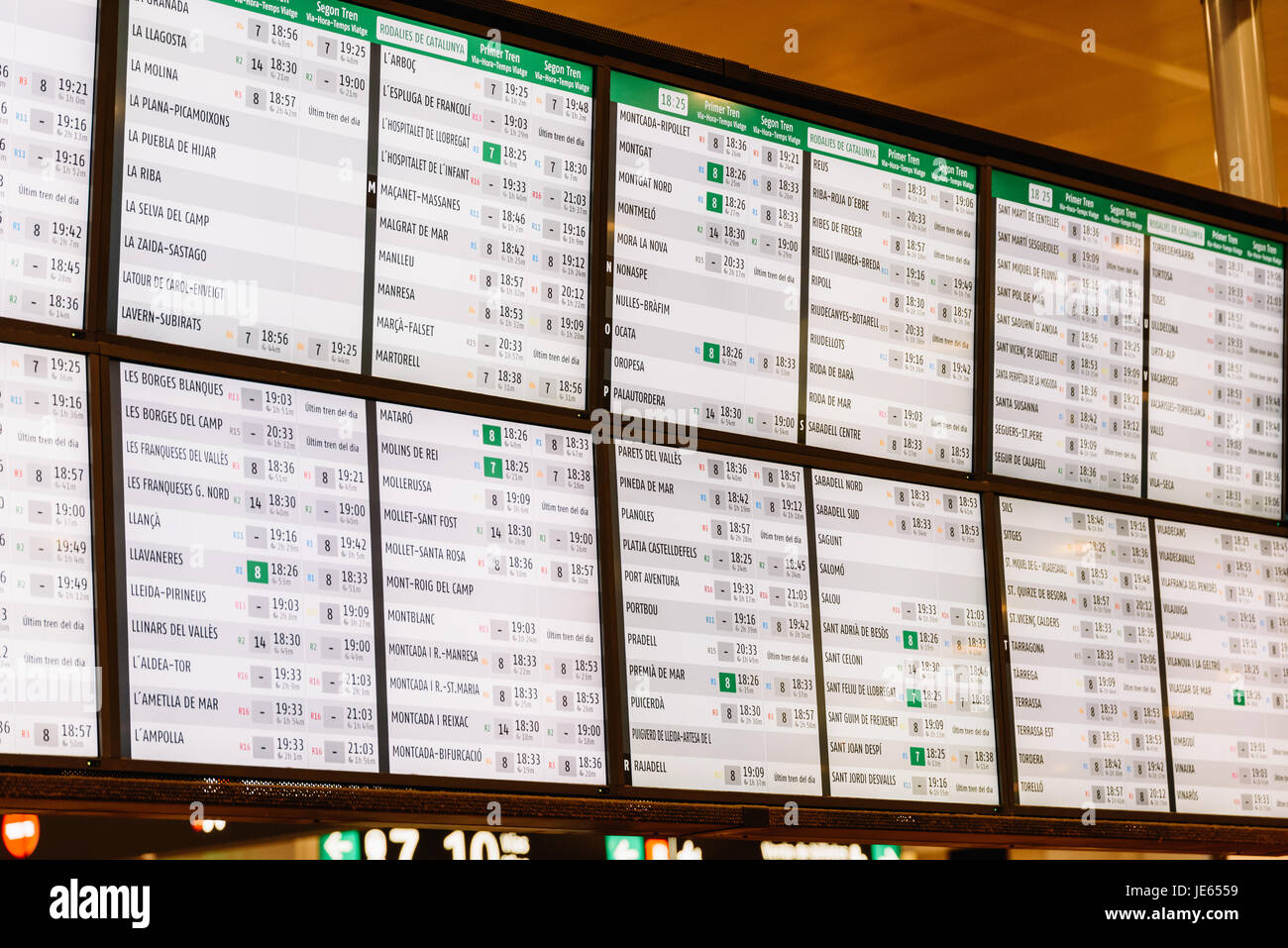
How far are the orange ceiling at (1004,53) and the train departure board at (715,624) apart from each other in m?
3.47

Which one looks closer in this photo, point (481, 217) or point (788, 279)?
point (481, 217)

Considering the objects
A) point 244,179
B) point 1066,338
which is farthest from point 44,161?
point 1066,338

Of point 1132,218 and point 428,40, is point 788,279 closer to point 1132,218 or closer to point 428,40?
point 428,40

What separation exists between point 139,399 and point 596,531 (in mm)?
835

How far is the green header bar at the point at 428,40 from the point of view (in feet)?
9.38

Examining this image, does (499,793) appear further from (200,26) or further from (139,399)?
(200,26)

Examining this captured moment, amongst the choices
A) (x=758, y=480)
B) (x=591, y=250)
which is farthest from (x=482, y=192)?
(x=758, y=480)

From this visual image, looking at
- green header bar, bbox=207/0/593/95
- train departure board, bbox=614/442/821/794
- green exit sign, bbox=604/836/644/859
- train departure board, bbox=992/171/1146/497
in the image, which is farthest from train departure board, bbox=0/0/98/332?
train departure board, bbox=992/171/1146/497

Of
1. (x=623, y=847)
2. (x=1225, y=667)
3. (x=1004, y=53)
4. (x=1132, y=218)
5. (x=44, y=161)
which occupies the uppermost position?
(x=1004, y=53)

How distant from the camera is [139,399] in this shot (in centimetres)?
259

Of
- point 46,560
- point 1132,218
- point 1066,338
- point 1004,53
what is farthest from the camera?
point 1004,53

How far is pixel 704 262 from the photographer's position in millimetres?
3268

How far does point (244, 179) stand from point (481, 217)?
0.45 metres

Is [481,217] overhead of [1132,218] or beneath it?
beneath
